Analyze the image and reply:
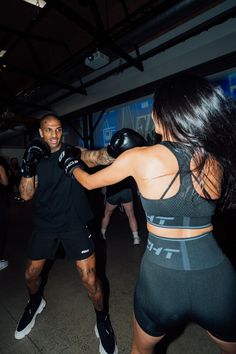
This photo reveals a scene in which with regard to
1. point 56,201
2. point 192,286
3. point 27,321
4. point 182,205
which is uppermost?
point 182,205

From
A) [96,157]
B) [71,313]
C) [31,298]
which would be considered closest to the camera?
[96,157]

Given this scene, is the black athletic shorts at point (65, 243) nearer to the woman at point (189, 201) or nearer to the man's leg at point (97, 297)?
the man's leg at point (97, 297)

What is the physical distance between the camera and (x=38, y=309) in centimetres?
225

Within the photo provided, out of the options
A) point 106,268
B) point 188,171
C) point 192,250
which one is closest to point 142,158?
point 188,171

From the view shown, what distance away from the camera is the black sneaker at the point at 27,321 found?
6.49 ft

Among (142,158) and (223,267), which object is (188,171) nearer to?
(142,158)

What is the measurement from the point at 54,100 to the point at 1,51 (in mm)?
3279

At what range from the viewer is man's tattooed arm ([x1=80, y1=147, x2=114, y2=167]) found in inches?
76.3

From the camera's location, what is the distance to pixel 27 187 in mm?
1947

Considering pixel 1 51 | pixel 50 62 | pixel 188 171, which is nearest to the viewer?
pixel 188 171

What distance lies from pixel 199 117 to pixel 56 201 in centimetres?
140

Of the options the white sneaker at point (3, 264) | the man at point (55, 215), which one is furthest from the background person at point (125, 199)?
the man at point (55, 215)

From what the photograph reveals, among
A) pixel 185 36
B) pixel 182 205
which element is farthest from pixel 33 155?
pixel 185 36

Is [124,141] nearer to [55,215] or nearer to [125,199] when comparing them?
[55,215]
